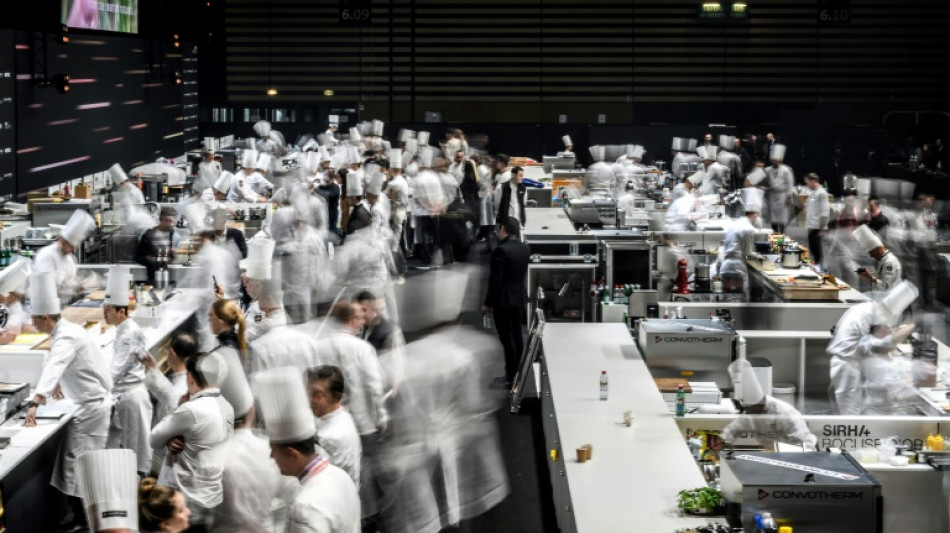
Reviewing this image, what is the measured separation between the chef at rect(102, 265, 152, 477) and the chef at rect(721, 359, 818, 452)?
9.85 feet

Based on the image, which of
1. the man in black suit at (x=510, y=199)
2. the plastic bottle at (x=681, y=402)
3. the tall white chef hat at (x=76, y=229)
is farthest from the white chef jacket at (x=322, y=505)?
the man in black suit at (x=510, y=199)

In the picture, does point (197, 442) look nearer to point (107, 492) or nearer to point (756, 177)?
point (107, 492)

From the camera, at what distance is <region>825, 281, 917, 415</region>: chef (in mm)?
7320

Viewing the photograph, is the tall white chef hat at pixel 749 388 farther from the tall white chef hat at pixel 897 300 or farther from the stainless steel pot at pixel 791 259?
the stainless steel pot at pixel 791 259

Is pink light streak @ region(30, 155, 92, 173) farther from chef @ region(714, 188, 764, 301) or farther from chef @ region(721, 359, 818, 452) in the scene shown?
chef @ region(721, 359, 818, 452)

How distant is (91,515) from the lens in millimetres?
3615

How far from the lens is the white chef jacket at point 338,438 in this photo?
4.88 meters

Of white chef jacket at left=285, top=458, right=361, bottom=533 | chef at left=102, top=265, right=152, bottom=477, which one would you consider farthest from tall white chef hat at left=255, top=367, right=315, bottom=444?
chef at left=102, top=265, right=152, bottom=477

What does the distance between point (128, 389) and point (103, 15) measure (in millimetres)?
11312

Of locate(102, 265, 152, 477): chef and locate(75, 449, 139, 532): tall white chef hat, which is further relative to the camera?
locate(102, 265, 152, 477): chef

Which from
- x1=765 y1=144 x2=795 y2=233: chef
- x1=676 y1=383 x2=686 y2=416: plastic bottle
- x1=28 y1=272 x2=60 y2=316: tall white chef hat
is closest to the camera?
x1=676 y1=383 x2=686 y2=416: plastic bottle

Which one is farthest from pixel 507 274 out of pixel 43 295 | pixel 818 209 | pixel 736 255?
pixel 818 209

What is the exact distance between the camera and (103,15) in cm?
1675

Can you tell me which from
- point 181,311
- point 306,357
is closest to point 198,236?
point 181,311
